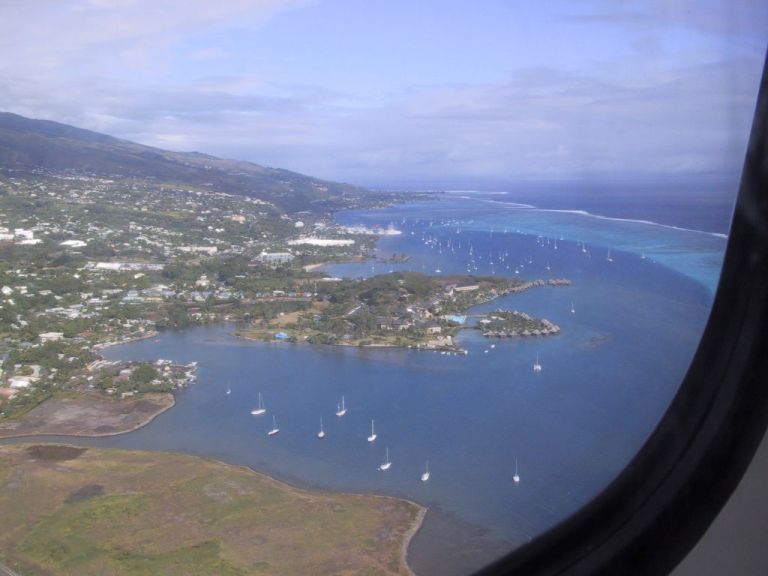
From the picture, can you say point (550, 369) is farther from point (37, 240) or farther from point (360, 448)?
point (37, 240)

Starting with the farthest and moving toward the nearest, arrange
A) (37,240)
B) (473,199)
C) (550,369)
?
(473,199) → (37,240) → (550,369)

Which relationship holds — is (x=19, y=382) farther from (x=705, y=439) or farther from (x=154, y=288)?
(x=705, y=439)

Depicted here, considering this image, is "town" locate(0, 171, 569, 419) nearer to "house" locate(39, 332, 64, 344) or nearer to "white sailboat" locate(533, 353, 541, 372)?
"house" locate(39, 332, 64, 344)

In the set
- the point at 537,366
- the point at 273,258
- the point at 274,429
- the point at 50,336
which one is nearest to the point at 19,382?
the point at 50,336

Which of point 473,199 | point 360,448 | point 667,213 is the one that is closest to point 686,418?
point 667,213

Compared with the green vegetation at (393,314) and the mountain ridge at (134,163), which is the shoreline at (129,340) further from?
the mountain ridge at (134,163)

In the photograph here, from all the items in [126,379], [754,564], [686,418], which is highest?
[686,418]
